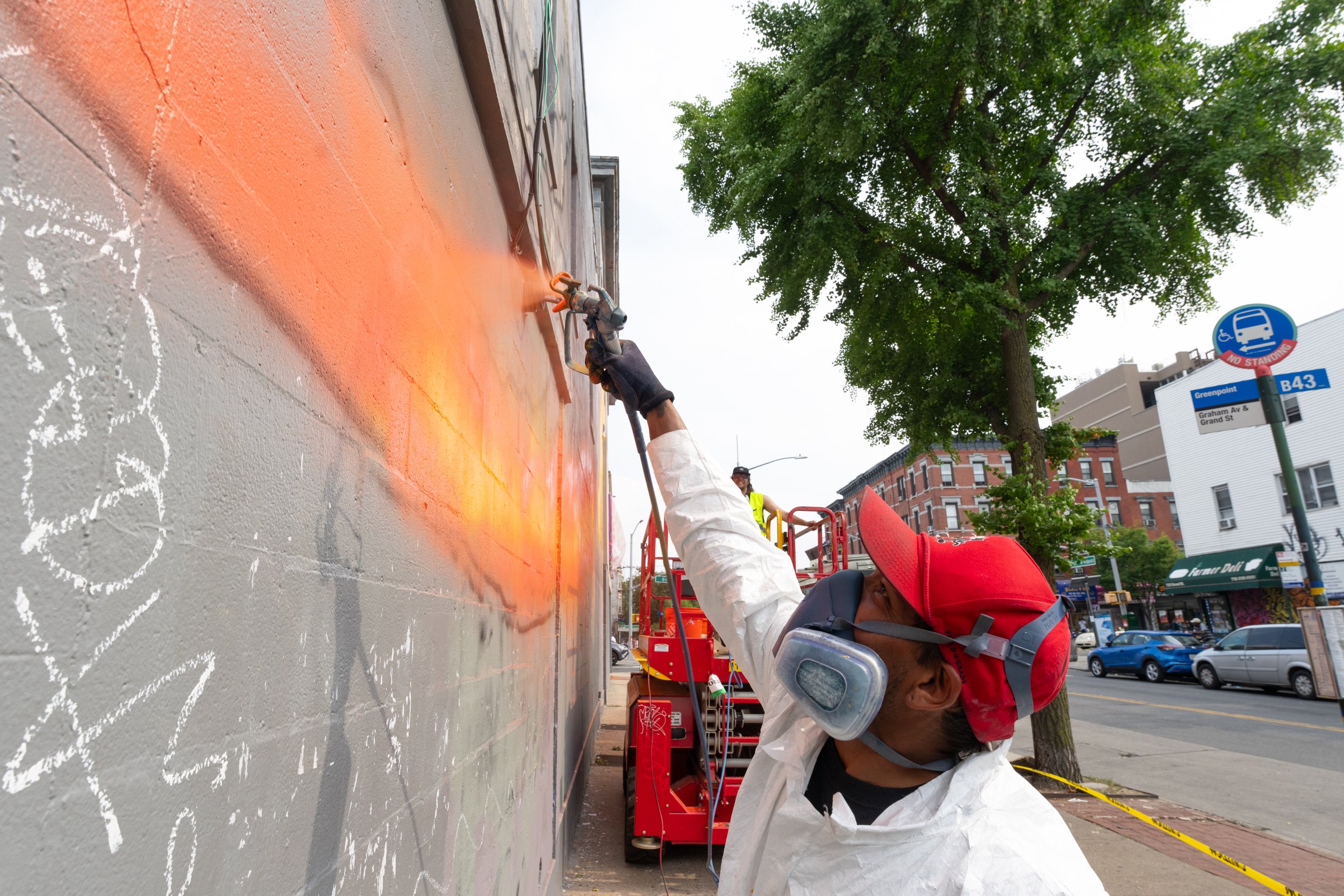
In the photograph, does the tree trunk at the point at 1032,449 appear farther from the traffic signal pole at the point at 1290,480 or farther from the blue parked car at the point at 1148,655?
the blue parked car at the point at 1148,655

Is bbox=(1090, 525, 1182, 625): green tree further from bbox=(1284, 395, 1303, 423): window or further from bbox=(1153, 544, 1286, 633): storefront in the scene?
bbox=(1284, 395, 1303, 423): window

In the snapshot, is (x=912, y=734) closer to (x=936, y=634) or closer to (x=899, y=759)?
(x=899, y=759)

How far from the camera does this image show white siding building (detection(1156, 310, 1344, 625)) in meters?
25.5

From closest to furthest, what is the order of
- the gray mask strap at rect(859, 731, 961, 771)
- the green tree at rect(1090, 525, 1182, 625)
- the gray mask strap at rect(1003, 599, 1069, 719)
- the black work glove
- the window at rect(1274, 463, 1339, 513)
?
the gray mask strap at rect(1003, 599, 1069, 719)
the gray mask strap at rect(859, 731, 961, 771)
the black work glove
the window at rect(1274, 463, 1339, 513)
the green tree at rect(1090, 525, 1182, 625)

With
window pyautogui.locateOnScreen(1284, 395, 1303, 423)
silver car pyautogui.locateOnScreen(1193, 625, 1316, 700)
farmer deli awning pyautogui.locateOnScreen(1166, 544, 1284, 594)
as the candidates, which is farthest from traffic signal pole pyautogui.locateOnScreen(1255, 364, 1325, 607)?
window pyautogui.locateOnScreen(1284, 395, 1303, 423)

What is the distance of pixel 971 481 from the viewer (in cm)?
4950

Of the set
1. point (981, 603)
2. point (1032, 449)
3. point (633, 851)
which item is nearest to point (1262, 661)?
point (1032, 449)

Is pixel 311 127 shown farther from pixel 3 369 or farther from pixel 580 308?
pixel 580 308

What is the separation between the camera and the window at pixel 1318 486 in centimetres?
2564

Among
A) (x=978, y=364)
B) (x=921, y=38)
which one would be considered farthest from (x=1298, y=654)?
(x=921, y=38)

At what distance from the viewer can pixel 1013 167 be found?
33.9 ft

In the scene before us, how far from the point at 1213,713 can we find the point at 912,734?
57.7 ft

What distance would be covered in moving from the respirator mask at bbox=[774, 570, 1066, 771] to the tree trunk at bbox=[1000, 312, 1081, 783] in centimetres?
762

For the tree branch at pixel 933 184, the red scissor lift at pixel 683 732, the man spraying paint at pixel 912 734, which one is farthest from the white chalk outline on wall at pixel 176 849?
the tree branch at pixel 933 184
